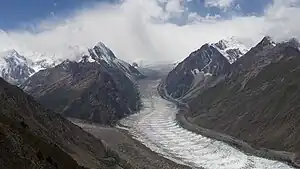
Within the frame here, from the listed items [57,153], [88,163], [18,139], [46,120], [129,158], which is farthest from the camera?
[129,158]

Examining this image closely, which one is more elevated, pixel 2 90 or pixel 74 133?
pixel 2 90

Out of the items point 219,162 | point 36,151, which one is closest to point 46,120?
point 219,162

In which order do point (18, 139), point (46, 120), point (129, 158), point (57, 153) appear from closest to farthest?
point (18, 139) → point (57, 153) → point (46, 120) → point (129, 158)

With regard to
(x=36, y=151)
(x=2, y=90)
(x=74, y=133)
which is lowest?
(x=74, y=133)

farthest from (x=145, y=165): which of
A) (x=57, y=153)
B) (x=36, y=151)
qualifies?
(x=36, y=151)

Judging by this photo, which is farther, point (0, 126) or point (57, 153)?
point (57, 153)

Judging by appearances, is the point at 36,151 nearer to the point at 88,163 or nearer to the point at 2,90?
the point at 88,163
